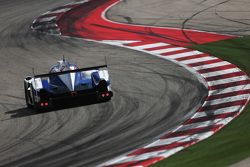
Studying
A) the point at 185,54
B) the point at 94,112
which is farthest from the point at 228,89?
the point at 185,54

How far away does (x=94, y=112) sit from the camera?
891 inches

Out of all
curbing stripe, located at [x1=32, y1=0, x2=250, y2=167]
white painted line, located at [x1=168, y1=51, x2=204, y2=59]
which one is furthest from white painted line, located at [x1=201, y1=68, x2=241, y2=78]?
white painted line, located at [x1=168, y1=51, x2=204, y2=59]

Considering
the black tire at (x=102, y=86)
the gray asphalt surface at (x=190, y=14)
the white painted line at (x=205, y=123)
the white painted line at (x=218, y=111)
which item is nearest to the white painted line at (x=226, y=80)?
the white painted line at (x=218, y=111)

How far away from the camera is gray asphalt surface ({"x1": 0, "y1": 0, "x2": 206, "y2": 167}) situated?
64.2 feet

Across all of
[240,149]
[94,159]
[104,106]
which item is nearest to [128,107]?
[104,106]

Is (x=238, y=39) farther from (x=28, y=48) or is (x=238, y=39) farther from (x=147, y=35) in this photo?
(x=28, y=48)

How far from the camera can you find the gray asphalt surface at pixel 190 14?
34469 millimetres

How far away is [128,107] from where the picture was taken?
2302cm

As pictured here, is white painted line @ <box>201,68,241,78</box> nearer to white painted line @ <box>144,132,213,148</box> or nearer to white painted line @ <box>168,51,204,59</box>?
white painted line @ <box>168,51,204,59</box>

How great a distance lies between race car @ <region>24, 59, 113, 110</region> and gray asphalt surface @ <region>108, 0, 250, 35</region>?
11356 millimetres

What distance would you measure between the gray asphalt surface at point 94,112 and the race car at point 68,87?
0.43m

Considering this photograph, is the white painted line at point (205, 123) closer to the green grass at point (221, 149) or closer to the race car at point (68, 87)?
the green grass at point (221, 149)

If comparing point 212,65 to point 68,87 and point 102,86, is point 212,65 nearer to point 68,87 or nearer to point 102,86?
point 102,86

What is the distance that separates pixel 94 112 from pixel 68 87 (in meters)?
1.04
